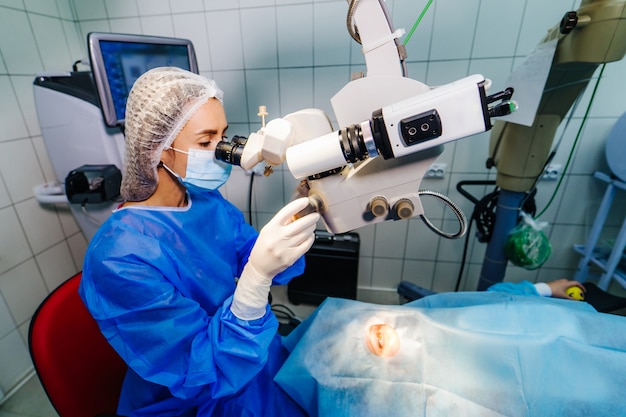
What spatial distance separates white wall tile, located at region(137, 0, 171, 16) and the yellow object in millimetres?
2420

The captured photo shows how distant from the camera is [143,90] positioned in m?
0.81

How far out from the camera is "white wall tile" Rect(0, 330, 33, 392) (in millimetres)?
1419

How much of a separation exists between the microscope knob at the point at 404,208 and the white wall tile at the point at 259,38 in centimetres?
130

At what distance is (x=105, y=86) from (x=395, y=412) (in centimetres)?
142

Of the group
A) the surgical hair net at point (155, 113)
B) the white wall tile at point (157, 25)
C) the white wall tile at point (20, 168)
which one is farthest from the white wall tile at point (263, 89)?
the white wall tile at point (20, 168)

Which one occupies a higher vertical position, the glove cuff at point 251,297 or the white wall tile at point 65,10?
the white wall tile at point 65,10

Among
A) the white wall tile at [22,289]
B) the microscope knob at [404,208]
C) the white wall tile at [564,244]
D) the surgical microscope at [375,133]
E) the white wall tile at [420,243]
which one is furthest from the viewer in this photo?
the white wall tile at [420,243]

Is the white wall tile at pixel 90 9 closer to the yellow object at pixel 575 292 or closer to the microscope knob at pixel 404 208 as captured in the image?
the microscope knob at pixel 404 208

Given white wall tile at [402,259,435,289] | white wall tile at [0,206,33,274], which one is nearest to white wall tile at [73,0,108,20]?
white wall tile at [0,206,33,274]

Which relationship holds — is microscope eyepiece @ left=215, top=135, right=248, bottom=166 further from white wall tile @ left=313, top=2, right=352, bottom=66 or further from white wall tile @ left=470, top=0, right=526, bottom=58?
white wall tile @ left=470, top=0, right=526, bottom=58

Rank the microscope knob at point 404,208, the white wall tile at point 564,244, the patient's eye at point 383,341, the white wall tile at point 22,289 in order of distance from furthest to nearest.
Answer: the white wall tile at point 564,244 → the white wall tile at point 22,289 → the patient's eye at point 383,341 → the microscope knob at point 404,208

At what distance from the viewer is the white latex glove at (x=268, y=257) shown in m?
0.73

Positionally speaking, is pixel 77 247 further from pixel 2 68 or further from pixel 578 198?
pixel 578 198

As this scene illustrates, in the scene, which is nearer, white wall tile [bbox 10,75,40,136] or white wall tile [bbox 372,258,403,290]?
white wall tile [bbox 10,75,40,136]
